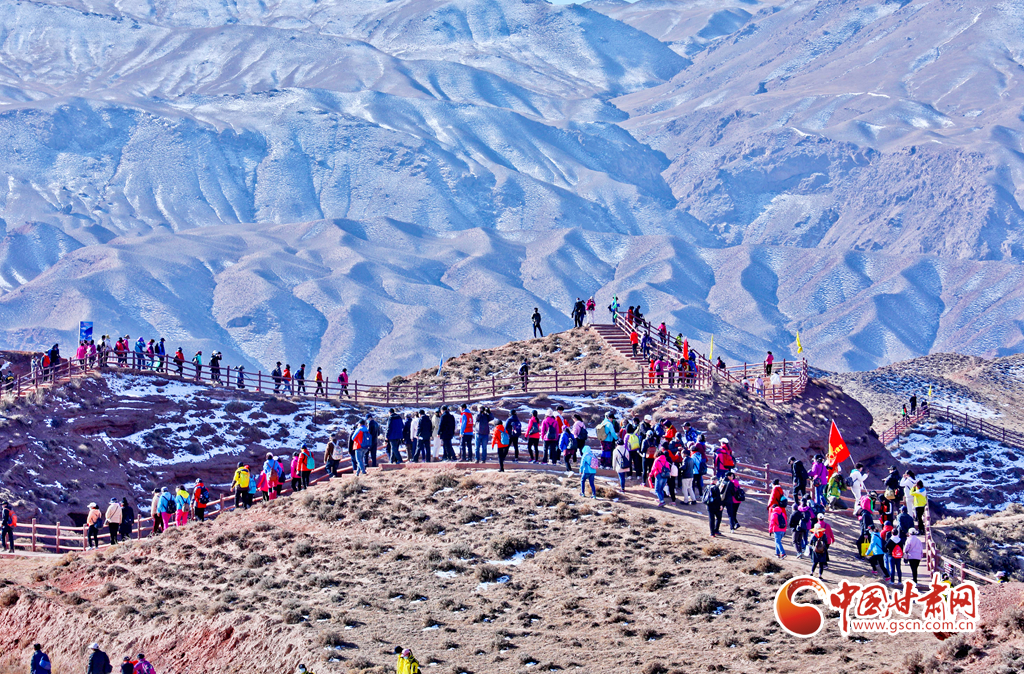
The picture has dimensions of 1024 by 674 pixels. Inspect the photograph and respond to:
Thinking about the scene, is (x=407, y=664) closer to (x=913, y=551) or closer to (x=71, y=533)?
(x=913, y=551)

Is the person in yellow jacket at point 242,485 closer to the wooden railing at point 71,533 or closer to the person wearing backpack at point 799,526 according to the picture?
the wooden railing at point 71,533

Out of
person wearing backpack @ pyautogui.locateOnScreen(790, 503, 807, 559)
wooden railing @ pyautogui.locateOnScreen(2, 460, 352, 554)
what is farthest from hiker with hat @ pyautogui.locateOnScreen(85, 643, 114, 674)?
Answer: person wearing backpack @ pyautogui.locateOnScreen(790, 503, 807, 559)

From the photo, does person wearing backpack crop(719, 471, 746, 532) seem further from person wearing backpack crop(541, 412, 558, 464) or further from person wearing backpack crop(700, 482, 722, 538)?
person wearing backpack crop(541, 412, 558, 464)

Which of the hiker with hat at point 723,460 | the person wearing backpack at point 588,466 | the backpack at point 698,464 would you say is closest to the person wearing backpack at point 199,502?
the person wearing backpack at point 588,466

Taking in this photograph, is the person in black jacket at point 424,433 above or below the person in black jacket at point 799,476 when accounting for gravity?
above

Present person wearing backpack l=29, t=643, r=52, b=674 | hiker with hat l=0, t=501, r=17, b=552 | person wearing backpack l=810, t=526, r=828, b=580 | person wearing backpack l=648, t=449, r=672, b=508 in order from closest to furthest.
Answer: person wearing backpack l=29, t=643, r=52, b=674
person wearing backpack l=810, t=526, r=828, b=580
person wearing backpack l=648, t=449, r=672, b=508
hiker with hat l=0, t=501, r=17, b=552

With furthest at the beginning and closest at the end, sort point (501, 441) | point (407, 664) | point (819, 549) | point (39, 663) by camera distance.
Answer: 1. point (501, 441)
2. point (819, 549)
3. point (39, 663)
4. point (407, 664)

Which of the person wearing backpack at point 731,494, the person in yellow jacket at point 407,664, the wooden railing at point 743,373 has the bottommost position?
A: the person in yellow jacket at point 407,664

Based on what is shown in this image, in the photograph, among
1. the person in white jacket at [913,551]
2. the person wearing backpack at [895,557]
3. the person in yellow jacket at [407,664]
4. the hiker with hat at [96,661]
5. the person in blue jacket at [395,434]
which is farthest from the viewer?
the person in blue jacket at [395,434]

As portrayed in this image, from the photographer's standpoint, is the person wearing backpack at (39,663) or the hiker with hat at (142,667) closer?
the hiker with hat at (142,667)

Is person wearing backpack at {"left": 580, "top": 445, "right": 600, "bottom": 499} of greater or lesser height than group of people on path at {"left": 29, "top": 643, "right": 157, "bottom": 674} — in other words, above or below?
above

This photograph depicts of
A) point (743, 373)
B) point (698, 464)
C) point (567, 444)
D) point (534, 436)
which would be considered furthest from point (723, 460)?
point (743, 373)

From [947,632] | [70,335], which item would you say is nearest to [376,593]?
[947,632]

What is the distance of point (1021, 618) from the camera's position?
1883 centimetres
